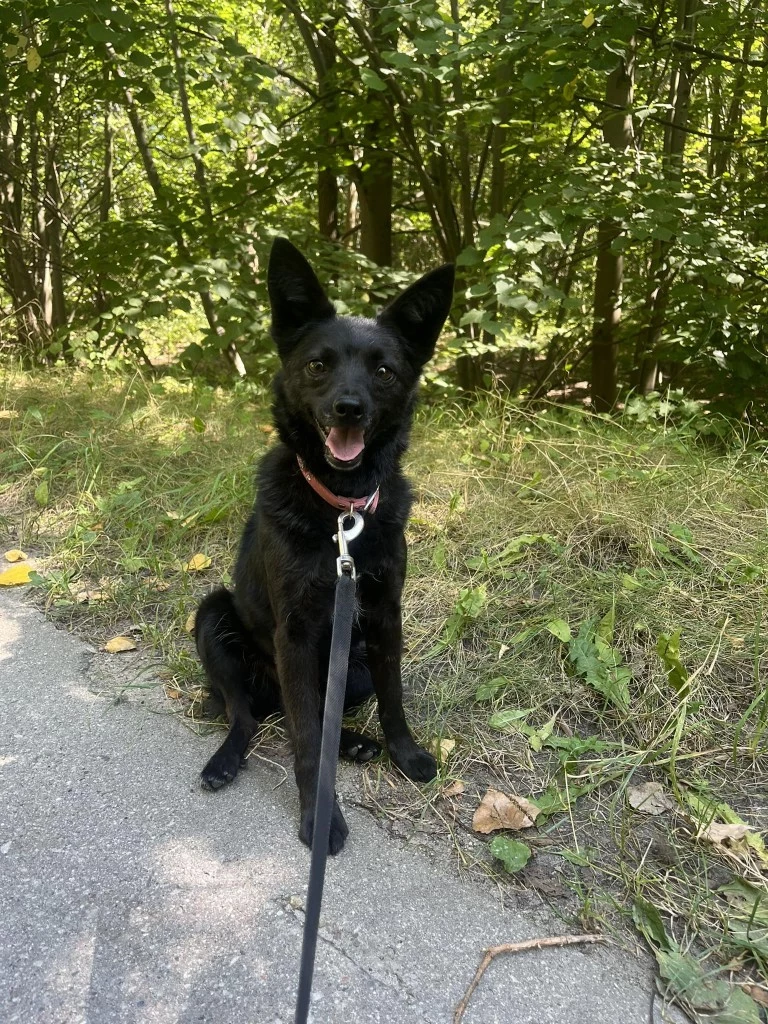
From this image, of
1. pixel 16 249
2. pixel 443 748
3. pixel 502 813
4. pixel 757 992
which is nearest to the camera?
pixel 757 992

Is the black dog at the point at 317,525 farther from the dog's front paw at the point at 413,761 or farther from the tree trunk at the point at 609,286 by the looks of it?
the tree trunk at the point at 609,286

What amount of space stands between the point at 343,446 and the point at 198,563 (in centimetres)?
149

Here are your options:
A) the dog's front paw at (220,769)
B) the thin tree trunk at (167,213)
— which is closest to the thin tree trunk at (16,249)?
the thin tree trunk at (167,213)

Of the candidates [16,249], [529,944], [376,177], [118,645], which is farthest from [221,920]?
[16,249]

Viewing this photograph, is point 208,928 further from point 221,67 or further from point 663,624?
point 221,67

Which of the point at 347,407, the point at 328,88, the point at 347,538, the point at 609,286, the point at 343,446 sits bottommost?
the point at 609,286

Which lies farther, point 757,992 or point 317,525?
point 317,525

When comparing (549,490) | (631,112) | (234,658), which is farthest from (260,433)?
(631,112)

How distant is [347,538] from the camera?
1847 millimetres

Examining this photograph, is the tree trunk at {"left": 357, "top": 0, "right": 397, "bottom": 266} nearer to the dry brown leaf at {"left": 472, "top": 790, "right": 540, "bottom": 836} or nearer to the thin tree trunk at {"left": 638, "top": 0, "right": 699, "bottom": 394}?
the thin tree trunk at {"left": 638, "top": 0, "right": 699, "bottom": 394}

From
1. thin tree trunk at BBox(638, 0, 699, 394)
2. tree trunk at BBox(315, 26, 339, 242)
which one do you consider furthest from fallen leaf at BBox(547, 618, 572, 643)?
tree trunk at BBox(315, 26, 339, 242)

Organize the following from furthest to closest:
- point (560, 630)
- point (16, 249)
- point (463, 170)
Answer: point (16, 249) → point (463, 170) → point (560, 630)

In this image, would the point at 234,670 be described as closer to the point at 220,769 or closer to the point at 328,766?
the point at 220,769

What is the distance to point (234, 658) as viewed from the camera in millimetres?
2324
